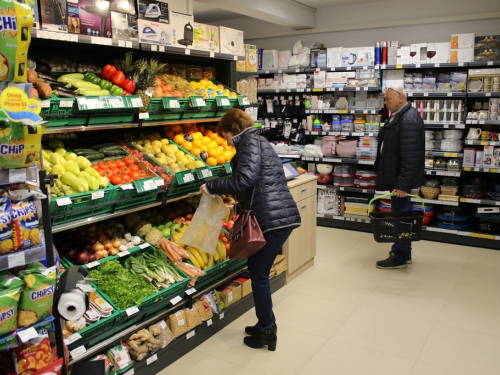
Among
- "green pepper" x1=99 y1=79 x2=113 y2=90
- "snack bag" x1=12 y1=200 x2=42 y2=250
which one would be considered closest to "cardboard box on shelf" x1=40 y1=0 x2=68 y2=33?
"green pepper" x1=99 y1=79 x2=113 y2=90

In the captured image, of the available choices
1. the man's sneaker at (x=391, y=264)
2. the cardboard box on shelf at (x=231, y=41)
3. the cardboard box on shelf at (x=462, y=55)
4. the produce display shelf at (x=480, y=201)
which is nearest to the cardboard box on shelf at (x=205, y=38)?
the cardboard box on shelf at (x=231, y=41)

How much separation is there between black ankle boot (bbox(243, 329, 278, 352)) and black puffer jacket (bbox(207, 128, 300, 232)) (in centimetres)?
86

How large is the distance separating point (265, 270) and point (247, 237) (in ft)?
1.28

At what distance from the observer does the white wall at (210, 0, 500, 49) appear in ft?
21.7

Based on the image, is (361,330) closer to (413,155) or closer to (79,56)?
(413,155)

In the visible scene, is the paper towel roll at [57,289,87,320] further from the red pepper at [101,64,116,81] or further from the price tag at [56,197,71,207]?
the red pepper at [101,64,116,81]

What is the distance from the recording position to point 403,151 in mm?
5066

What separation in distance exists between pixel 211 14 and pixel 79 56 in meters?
4.79

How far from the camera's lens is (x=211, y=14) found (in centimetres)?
817

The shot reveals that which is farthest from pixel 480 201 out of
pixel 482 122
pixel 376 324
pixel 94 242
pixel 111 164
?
pixel 94 242

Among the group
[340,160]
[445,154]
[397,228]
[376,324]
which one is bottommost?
[376,324]

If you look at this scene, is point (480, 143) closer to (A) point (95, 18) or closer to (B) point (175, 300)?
(B) point (175, 300)

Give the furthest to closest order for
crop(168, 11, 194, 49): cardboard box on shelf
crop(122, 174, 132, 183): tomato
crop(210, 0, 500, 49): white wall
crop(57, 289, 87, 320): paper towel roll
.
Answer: crop(210, 0, 500, 49): white wall < crop(168, 11, 194, 49): cardboard box on shelf < crop(122, 174, 132, 183): tomato < crop(57, 289, 87, 320): paper towel roll

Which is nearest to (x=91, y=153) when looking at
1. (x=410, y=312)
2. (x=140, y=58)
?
(x=140, y=58)
